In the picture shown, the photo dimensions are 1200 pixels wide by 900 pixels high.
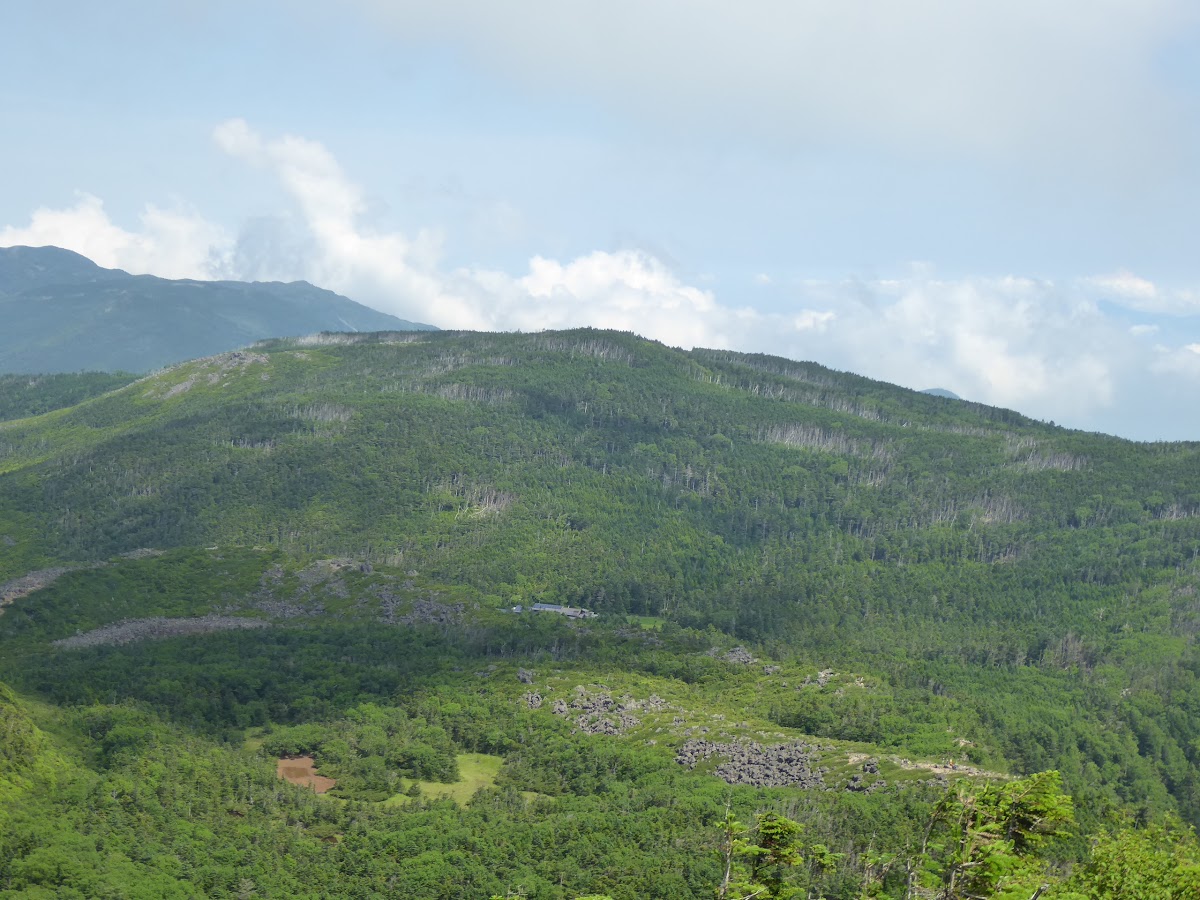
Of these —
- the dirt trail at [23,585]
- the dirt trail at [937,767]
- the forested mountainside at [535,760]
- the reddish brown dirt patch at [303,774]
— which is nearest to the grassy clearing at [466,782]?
the forested mountainside at [535,760]

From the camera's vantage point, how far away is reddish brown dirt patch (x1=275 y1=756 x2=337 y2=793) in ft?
401

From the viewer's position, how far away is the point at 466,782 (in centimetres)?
12988

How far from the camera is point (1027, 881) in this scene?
178 ft

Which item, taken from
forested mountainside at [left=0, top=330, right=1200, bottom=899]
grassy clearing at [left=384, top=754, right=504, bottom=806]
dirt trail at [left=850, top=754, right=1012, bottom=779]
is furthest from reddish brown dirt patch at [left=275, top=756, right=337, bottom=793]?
dirt trail at [left=850, top=754, right=1012, bottom=779]

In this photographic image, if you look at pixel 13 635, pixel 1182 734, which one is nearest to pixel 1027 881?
pixel 1182 734

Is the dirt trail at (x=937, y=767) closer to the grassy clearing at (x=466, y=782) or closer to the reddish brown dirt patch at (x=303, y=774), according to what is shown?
the grassy clearing at (x=466, y=782)

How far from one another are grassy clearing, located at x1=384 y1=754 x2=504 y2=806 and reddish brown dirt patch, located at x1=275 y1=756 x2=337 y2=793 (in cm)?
730

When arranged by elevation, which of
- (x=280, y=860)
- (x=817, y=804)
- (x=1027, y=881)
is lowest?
(x=280, y=860)

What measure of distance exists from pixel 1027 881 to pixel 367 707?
4034 inches

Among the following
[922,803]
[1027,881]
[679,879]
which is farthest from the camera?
[922,803]

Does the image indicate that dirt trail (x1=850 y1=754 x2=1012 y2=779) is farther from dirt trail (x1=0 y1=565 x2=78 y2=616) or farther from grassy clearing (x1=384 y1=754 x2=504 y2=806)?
dirt trail (x1=0 y1=565 x2=78 y2=616)

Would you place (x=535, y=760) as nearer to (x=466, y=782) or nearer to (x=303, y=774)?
(x=466, y=782)

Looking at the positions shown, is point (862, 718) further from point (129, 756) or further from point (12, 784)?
point (12, 784)

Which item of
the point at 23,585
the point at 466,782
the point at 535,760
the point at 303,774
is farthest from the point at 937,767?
the point at 23,585
